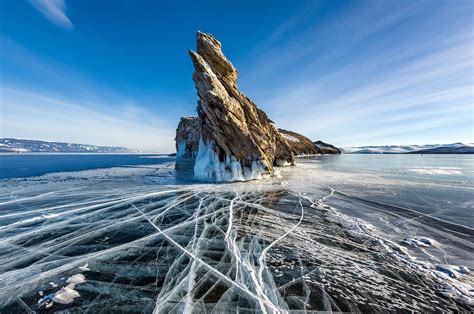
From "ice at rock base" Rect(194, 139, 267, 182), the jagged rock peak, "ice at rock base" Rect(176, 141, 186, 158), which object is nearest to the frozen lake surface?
"ice at rock base" Rect(194, 139, 267, 182)

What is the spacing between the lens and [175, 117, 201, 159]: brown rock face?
6756 cm

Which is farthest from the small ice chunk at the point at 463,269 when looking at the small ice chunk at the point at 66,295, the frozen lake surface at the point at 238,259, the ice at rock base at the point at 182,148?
the ice at rock base at the point at 182,148

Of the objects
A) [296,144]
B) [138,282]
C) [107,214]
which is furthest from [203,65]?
[296,144]

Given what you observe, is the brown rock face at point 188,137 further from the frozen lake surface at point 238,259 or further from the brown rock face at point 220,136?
the frozen lake surface at point 238,259

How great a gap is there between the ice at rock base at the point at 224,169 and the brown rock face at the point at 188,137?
149 ft

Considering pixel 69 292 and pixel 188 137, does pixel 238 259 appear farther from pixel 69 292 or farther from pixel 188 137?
pixel 188 137

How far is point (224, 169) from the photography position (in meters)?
20.8

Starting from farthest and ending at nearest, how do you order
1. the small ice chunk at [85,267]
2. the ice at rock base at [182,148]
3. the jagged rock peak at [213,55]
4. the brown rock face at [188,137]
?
the ice at rock base at [182,148] < the brown rock face at [188,137] < the jagged rock peak at [213,55] < the small ice chunk at [85,267]

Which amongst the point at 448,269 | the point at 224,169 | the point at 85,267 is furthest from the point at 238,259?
the point at 224,169

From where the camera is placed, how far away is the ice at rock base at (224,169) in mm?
20625

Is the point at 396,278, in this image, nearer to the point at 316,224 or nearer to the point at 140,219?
the point at 316,224

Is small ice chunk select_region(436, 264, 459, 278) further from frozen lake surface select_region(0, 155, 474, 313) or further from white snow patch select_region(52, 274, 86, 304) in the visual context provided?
white snow patch select_region(52, 274, 86, 304)

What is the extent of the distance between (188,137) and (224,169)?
5340 cm

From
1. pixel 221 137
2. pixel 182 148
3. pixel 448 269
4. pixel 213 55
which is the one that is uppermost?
pixel 213 55
